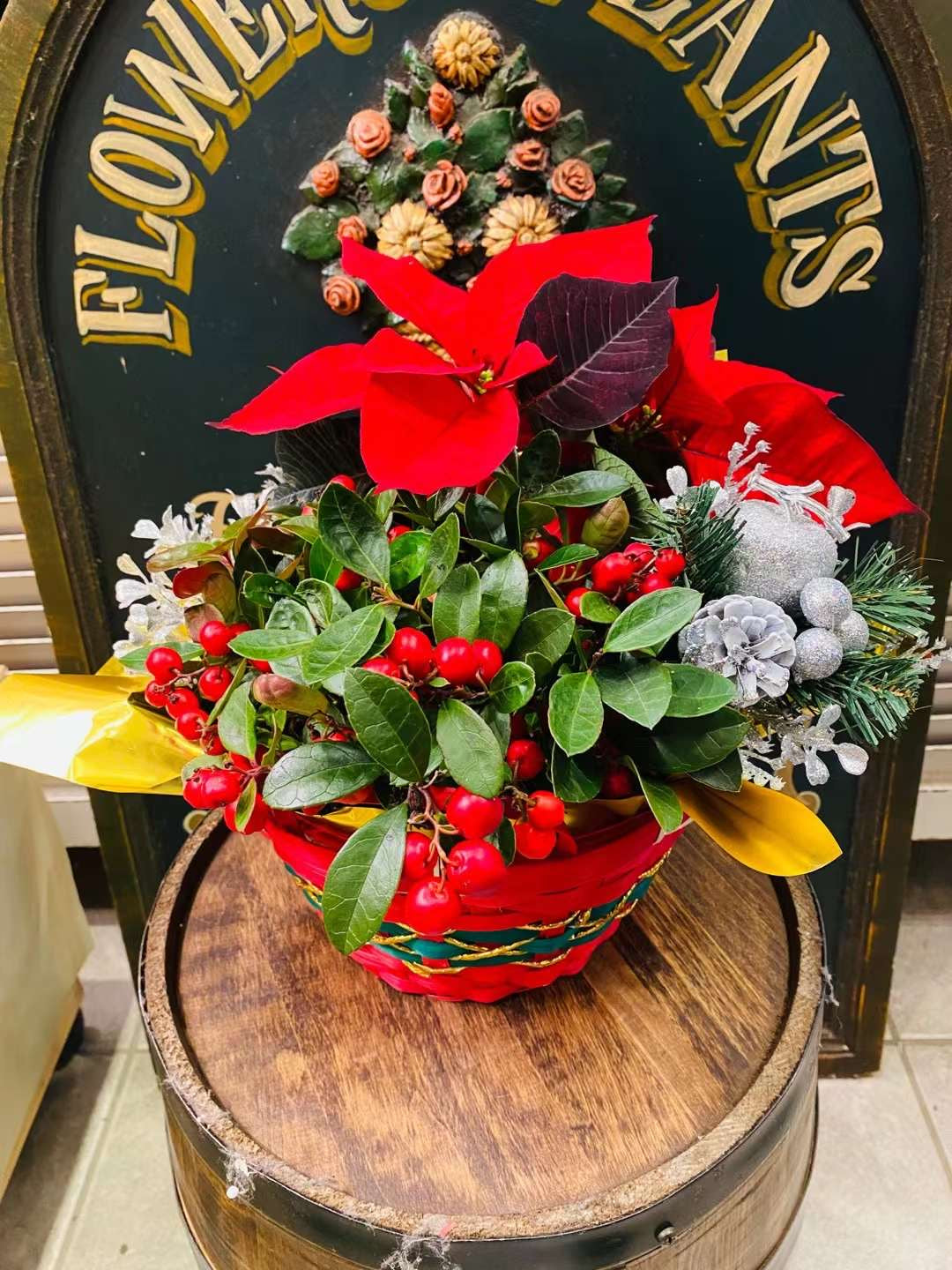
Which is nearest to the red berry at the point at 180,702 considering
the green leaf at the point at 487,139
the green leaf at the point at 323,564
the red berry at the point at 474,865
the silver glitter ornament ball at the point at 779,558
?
the green leaf at the point at 323,564

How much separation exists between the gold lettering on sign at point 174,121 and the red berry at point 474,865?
0.66 m

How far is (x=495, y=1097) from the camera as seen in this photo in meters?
0.67

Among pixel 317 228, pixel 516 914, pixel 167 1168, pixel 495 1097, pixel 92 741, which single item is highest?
pixel 317 228

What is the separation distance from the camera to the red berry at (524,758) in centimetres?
54

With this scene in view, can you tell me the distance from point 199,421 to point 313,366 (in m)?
0.40

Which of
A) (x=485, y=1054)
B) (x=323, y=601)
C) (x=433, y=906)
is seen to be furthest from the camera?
(x=485, y=1054)

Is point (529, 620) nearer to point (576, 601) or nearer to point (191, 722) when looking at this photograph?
point (576, 601)

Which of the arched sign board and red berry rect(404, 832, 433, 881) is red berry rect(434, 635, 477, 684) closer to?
red berry rect(404, 832, 433, 881)

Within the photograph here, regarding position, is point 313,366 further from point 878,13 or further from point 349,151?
point 878,13

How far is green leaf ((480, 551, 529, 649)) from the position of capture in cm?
54

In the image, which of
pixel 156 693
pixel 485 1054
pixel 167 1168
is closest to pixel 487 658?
pixel 156 693

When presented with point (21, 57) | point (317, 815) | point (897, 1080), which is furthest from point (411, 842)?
point (897, 1080)

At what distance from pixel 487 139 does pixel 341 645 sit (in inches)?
22.2

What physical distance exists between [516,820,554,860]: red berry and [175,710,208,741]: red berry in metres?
0.20
